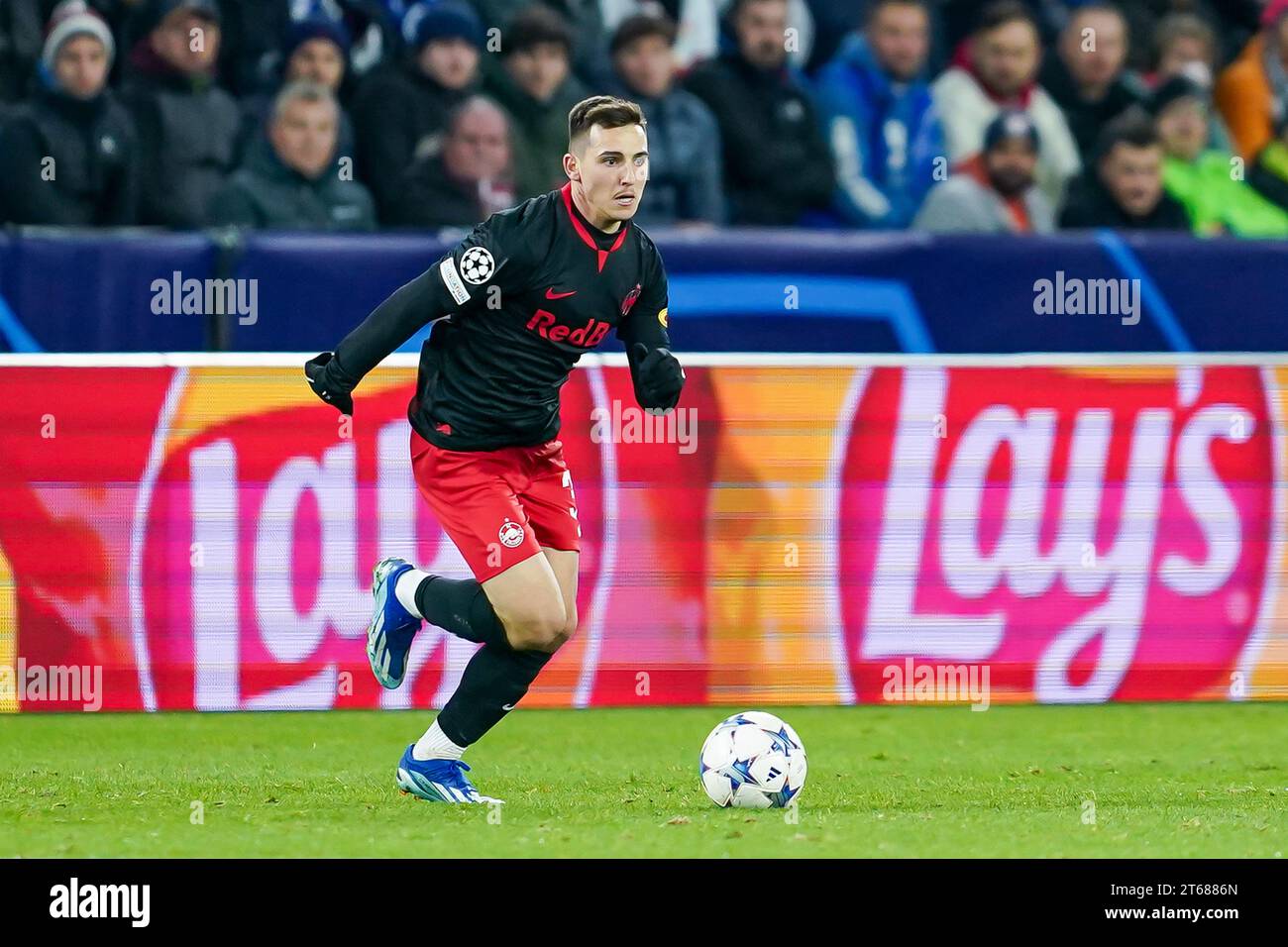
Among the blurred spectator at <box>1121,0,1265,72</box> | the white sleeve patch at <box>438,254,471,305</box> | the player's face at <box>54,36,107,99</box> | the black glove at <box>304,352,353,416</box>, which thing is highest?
the blurred spectator at <box>1121,0,1265,72</box>

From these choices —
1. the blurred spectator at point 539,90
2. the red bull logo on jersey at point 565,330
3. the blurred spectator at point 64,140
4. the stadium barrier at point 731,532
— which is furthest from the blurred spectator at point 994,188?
the red bull logo on jersey at point 565,330

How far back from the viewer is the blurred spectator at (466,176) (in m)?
9.70

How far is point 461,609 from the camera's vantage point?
6.15 meters

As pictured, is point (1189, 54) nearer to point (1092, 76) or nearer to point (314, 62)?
point (1092, 76)

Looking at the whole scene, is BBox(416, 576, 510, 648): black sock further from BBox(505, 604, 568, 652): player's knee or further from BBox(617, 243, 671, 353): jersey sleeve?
BBox(617, 243, 671, 353): jersey sleeve

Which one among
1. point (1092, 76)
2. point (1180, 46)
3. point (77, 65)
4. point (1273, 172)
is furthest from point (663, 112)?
point (1273, 172)

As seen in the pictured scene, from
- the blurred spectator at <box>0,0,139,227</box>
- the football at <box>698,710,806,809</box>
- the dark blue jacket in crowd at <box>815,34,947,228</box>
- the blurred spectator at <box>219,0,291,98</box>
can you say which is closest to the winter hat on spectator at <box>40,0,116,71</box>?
the blurred spectator at <box>0,0,139,227</box>

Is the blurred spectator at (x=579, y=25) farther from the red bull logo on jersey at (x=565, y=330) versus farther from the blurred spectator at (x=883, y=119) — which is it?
the red bull logo on jersey at (x=565, y=330)

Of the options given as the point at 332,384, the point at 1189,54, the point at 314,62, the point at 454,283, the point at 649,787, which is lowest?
the point at 649,787

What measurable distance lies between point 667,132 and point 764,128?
1.79ft

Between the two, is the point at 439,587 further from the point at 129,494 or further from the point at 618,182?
the point at 129,494

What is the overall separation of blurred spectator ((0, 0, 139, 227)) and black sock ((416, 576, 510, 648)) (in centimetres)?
375

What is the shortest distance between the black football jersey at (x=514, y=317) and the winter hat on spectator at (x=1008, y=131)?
4528mm

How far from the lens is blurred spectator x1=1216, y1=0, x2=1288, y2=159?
1146 centimetres
